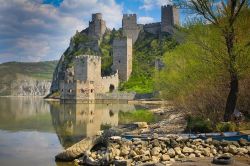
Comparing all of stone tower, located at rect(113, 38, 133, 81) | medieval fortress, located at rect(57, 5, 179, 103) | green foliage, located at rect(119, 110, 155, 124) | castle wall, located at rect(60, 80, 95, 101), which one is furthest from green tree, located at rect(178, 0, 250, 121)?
stone tower, located at rect(113, 38, 133, 81)

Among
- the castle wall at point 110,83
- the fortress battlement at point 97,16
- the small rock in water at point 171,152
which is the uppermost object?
the fortress battlement at point 97,16

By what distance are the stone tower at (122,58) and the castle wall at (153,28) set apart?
16.9 metres

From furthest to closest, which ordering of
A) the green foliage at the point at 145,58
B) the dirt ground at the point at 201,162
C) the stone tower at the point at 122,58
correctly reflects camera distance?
the stone tower at the point at 122,58, the green foliage at the point at 145,58, the dirt ground at the point at 201,162

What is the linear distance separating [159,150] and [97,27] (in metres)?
88.7

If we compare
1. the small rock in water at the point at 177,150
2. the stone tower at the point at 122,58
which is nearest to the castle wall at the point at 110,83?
the stone tower at the point at 122,58

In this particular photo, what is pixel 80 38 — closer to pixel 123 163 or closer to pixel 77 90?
pixel 77 90

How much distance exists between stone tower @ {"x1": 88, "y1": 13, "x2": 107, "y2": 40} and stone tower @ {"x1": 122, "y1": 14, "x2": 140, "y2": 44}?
5.25 meters

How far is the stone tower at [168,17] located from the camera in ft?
332

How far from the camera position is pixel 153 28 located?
10625cm

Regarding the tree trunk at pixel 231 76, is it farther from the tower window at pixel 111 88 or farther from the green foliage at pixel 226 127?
the tower window at pixel 111 88

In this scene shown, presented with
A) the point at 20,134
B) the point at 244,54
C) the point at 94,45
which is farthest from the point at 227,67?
the point at 94,45

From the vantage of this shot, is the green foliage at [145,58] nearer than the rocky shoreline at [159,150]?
No

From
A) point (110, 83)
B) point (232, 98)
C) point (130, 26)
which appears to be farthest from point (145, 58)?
point (232, 98)

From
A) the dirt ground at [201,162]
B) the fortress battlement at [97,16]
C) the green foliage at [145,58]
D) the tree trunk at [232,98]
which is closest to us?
the dirt ground at [201,162]
